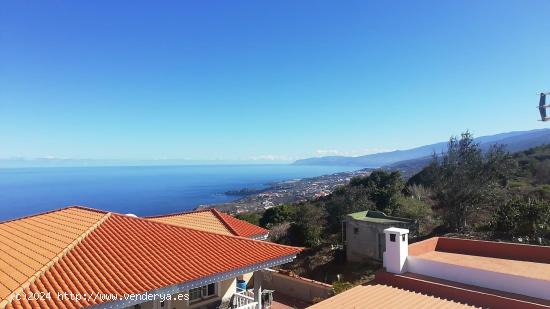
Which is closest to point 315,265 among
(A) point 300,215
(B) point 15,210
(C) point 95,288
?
(A) point 300,215

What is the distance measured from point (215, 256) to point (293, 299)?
682 centimetres

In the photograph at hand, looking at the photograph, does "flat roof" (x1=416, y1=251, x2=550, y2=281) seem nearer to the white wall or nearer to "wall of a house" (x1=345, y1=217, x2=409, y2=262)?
the white wall

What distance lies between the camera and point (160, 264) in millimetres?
8672

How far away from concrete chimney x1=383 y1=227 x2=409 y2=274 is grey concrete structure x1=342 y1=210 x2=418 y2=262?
387 inches

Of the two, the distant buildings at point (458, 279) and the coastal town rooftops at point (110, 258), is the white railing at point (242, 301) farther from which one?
the distant buildings at point (458, 279)

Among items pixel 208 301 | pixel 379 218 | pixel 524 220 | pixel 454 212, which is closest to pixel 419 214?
pixel 454 212

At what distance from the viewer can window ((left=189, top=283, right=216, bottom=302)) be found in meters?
10.3

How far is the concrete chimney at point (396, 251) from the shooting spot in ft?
35.6

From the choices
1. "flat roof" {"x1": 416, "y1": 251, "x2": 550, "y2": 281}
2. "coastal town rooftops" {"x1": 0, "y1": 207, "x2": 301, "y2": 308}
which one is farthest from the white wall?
"coastal town rooftops" {"x1": 0, "y1": 207, "x2": 301, "y2": 308}

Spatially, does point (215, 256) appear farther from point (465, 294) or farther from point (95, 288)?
point (465, 294)

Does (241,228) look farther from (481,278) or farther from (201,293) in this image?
(481,278)

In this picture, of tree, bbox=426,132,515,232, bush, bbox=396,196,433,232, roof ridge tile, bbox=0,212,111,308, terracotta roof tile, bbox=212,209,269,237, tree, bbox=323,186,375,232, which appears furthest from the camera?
tree, bbox=323,186,375,232

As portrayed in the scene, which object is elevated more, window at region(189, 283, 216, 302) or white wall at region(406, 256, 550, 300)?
white wall at region(406, 256, 550, 300)

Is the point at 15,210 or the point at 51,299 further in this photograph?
the point at 15,210
